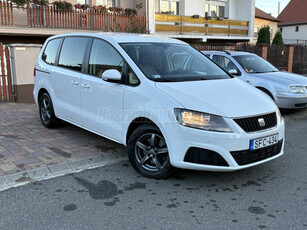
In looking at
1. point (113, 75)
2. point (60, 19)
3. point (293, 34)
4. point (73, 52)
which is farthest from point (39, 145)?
point (293, 34)

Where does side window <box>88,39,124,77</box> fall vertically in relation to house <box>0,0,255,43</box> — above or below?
below

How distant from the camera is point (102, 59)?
4.66 metres

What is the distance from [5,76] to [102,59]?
485 cm

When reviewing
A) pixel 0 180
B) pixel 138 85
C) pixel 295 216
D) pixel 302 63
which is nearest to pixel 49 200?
pixel 0 180

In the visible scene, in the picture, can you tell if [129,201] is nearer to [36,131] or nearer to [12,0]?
[36,131]

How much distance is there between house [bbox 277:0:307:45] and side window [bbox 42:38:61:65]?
44072 millimetres

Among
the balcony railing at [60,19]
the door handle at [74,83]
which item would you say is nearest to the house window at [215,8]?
the balcony railing at [60,19]

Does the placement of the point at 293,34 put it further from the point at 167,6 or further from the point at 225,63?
the point at 225,63

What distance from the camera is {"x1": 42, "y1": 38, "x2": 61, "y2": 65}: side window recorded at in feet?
19.1

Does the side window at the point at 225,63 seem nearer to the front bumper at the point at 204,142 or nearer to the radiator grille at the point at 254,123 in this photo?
the radiator grille at the point at 254,123

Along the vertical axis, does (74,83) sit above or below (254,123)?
above

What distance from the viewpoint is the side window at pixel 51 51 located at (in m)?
5.82

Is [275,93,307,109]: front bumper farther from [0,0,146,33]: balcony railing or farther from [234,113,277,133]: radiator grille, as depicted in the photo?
[0,0,146,33]: balcony railing

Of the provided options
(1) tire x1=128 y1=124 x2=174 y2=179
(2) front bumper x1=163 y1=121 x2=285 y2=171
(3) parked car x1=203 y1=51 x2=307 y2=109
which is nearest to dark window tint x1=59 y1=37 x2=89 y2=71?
(1) tire x1=128 y1=124 x2=174 y2=179
